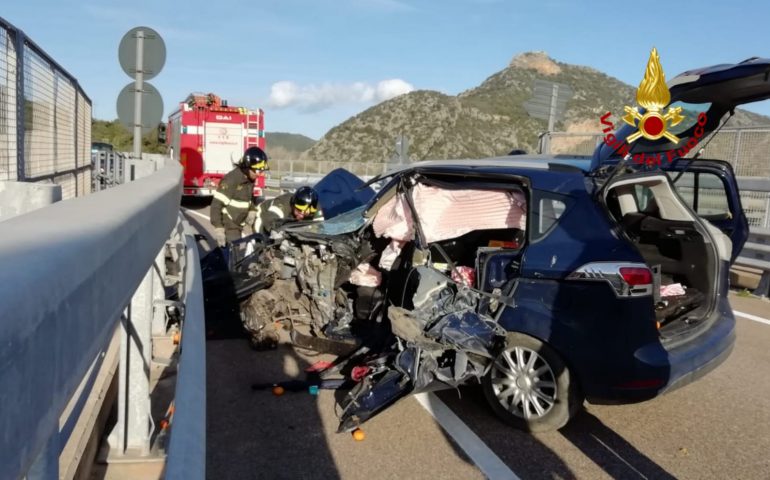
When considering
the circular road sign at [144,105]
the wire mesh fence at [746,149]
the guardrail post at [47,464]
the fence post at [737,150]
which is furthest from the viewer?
the fence post at [737,150]

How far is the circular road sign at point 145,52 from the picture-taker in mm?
9078

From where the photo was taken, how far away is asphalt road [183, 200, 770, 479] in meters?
3.82

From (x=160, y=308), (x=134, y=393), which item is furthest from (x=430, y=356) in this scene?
(x=160, y=308)

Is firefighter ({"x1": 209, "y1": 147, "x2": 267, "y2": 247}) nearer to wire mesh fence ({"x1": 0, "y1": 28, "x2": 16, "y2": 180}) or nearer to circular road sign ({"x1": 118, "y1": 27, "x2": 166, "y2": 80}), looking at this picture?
circular road sign ({"x1": 118, "y1": 27, "x2": 166, "y2": 80})

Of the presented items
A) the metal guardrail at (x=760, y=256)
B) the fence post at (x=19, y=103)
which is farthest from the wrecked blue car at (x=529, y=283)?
the metal guardrail at (x=760, y=256)

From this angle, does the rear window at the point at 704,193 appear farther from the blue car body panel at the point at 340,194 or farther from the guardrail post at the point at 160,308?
the guardrail post at the point at 160,308

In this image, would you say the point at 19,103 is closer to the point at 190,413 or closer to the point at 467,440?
the point at 190,413

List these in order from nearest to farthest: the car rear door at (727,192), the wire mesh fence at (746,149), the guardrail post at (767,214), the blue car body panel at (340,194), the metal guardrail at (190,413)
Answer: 1. the metal guardrail at (190,413)
2. the car rear door at (727,192)
3. the blue car body panel at (340,194)
4. the guardrail post at (767,214)
5. the wire mesh fence at (746,149)

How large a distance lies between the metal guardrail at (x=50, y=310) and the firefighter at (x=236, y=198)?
694 centimetres

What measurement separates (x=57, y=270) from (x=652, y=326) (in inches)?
156

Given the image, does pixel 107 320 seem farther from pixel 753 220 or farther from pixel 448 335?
pixel 753 220

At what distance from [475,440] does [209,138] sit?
18019 mm

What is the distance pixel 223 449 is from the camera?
397 cm

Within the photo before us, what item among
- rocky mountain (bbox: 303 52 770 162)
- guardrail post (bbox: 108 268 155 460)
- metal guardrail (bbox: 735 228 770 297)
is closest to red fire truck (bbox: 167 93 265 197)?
metal guardrail (bbox: 735 228 770 297)
